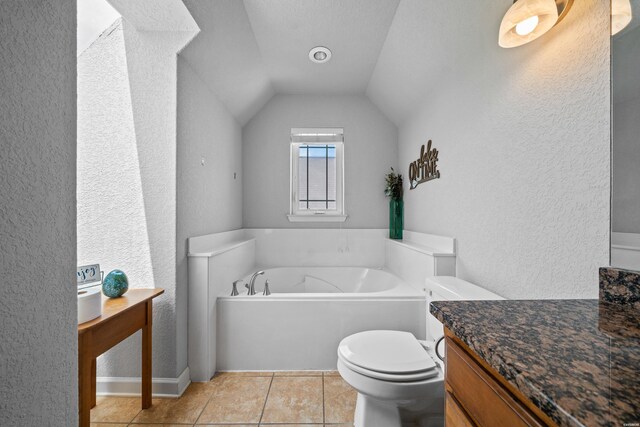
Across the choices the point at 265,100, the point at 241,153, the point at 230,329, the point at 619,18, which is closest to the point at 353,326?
the point at 230,329

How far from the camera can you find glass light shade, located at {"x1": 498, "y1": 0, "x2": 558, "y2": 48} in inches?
36.8

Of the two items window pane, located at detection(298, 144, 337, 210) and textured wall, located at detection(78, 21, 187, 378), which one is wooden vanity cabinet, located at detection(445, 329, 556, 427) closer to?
textured wall, located at detection(78, 21, 187, 378)

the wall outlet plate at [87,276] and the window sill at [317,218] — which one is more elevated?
the window sill at [317,218]

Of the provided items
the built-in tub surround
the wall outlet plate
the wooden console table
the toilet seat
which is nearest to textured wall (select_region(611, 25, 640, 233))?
the toilet seat

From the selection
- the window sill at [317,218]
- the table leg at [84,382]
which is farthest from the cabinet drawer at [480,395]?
the window sill at [317,218]

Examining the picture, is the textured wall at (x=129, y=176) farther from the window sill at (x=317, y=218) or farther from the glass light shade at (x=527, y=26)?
the glass light shade at (x=527, y=26)

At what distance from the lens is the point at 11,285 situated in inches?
26.0

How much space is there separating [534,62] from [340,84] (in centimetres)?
203

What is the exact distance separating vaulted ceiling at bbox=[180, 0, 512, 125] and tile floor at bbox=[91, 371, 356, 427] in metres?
2.08

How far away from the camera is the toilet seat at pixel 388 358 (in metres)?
1.19

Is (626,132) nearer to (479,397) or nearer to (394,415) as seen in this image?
(479,397)

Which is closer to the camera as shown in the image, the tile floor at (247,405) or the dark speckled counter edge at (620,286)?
the dark speckled counter edge at (620,286)

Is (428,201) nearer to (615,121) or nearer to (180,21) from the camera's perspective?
(615,121)

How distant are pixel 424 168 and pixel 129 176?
2.15 metres
